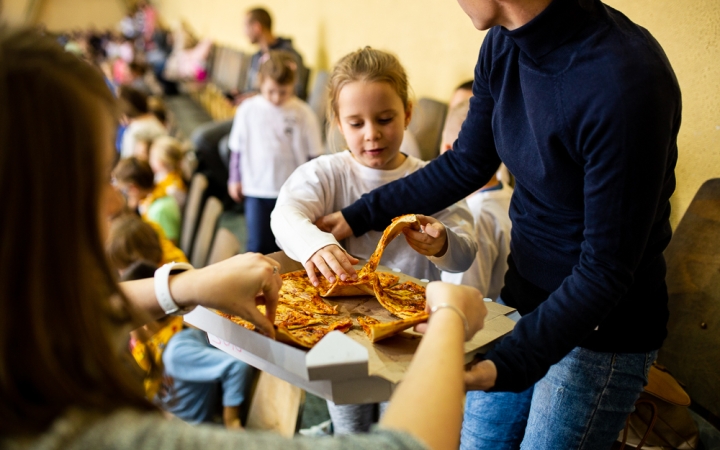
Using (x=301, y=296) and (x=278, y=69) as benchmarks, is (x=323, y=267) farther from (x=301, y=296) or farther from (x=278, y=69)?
(x=278, y=69)

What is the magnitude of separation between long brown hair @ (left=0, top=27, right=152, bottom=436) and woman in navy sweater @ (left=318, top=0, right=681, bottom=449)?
501mm

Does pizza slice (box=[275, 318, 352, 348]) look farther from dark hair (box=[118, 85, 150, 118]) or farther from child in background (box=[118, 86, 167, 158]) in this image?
dark hair (box=[118, 85, 150, 118])

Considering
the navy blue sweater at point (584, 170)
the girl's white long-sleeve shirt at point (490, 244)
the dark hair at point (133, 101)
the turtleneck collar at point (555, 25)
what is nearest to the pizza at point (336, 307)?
the navy blue sweater at point (584, 170)

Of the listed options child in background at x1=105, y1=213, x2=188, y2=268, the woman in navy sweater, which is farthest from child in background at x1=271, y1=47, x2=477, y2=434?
child in background at x1=105, y1=213, x2=188, y2=268

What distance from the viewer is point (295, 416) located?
1.67 metres

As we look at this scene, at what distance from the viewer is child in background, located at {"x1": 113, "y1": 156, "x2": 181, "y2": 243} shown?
10.2 feet

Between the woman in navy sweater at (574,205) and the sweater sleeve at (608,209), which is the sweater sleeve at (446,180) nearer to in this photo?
the woman in navy sweater at (574,205)

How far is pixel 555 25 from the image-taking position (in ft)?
2.85

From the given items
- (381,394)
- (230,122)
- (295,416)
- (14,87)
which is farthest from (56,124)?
(230,122)

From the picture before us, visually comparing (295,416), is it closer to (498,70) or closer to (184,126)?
(498,70)

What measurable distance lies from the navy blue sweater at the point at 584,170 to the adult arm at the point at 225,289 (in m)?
0.36

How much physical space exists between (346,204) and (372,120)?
220 millimetres

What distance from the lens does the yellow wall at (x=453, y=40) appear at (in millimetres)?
1557

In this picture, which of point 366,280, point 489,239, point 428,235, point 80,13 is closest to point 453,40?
point 489,239
